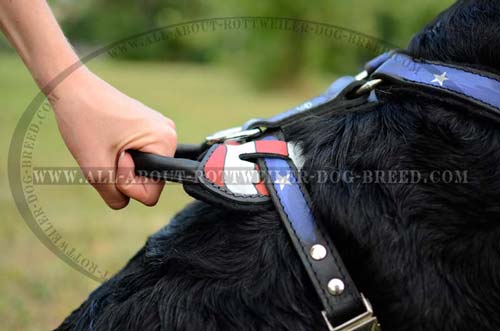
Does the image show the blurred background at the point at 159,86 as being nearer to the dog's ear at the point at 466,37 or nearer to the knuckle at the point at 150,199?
the knuckle at the point at 150,199

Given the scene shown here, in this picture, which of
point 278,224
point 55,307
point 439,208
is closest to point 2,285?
point 55,307

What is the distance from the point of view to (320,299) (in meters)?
1.08

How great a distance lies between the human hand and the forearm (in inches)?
1.8

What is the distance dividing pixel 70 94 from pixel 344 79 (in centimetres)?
75

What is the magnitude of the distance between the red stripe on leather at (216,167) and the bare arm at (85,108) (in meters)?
0.11

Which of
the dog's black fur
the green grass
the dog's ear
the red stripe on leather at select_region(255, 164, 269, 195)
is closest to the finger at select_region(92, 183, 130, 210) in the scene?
the dog's black fur

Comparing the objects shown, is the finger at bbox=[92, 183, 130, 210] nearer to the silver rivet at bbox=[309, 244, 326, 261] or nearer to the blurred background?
the silver rivet at bbox=[309, 244, 326, 261]

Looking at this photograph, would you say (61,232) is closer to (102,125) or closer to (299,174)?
(102,125)

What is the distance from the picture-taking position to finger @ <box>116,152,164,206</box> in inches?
49.6

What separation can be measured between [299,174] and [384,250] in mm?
225

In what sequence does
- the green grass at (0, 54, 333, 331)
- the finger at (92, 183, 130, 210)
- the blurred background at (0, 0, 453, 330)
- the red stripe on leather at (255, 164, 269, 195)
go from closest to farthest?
the red stripe on leather at (255, 164, 269, 195) → the finger at (92, 183, 130, 210) → the green grass at (0, 54, 333, 331) → the blurred background at (0, 0, 453, 330)

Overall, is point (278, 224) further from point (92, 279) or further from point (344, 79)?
point (92, 279)

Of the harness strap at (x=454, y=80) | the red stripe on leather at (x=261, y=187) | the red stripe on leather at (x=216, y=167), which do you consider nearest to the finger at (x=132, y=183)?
the red stripe on leather at (x=216, y=167)

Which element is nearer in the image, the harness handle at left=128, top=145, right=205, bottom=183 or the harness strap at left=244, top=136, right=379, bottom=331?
the harness strap at left=244, top=136, right=379, bottom=331
